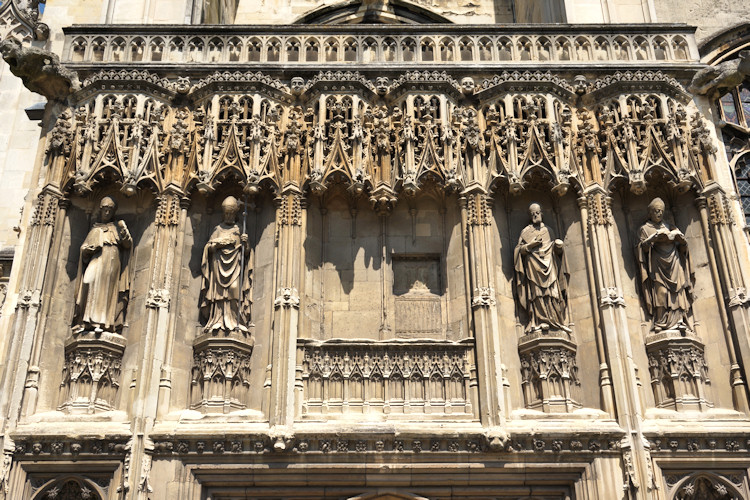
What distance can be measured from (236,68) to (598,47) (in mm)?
5800

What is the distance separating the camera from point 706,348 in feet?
39.6

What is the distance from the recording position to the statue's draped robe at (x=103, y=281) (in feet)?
39.2

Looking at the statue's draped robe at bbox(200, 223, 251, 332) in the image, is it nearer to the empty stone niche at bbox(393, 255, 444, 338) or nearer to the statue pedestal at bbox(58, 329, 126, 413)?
the statue pedestal at bbox(58, 329, 126, 413)

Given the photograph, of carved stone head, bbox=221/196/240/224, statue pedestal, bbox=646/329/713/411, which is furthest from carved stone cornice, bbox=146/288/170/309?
statue pedestal, bbox=646/329/713/411

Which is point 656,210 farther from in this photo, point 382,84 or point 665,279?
point 382,84

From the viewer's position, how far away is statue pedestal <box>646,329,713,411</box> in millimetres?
11648

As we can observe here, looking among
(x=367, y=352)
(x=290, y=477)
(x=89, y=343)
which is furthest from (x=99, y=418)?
(x=367, y=352)

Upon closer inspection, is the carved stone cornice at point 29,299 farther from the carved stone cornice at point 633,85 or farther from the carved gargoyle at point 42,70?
the carved stone cornice at point 633,85

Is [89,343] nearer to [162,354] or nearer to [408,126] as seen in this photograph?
[162,354]

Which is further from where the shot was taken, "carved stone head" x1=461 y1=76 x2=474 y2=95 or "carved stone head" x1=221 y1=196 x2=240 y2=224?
"carved stone head" x1=461 y1=76 x2=474 y2=95

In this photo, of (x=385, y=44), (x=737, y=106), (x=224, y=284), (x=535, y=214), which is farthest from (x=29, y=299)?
(x=737, y=106)

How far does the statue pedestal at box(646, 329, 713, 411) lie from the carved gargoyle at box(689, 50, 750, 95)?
13.4 feet

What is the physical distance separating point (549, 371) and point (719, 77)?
5.57 meters

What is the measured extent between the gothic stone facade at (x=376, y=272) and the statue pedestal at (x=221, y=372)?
4cm
